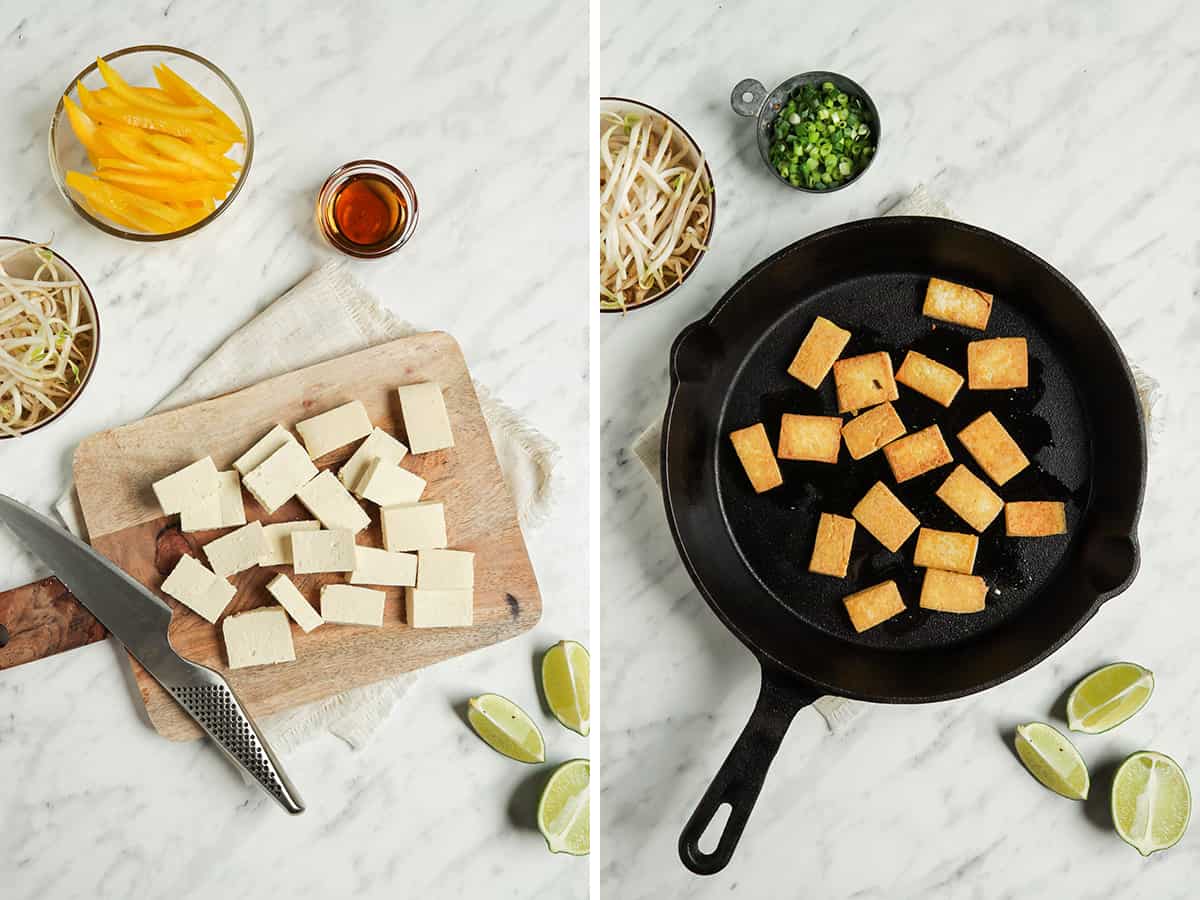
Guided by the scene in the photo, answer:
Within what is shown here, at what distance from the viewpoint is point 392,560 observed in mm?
943

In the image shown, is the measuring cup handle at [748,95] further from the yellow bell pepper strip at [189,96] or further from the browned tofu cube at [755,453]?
the yellow bell pepper strip at [189,96]

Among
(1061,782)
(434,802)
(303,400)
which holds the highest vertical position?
(303,400)

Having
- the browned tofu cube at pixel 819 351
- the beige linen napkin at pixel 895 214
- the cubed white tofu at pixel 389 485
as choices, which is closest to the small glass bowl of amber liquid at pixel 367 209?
the cubed white tofu at pixel 389 485

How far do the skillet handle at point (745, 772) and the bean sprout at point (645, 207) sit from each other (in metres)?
0.39

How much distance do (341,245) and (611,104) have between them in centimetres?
29

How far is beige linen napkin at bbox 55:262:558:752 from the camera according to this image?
0.97m

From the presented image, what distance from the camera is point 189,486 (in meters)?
0.94

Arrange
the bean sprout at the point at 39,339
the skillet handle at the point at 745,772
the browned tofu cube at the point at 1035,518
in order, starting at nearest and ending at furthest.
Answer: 1. the skillet handle at the point at 745,772
2. the bean sprout at the point at 39,339
3. the browned tofu cube at the point at 1035,518

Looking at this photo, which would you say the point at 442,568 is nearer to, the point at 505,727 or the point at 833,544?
the point at 505,727

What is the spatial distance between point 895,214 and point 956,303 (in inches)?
4.4

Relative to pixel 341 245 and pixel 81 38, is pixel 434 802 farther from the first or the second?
pixel 81 38

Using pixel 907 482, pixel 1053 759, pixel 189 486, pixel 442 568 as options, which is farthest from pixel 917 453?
pixel 189 486

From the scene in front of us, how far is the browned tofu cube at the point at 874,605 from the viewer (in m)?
0.99

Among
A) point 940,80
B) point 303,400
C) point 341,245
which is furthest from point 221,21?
point 940,80
